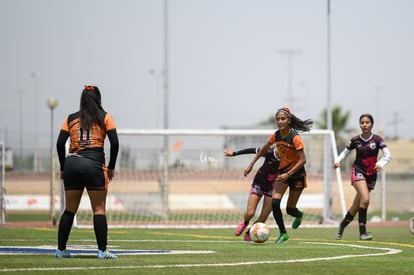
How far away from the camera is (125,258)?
1159 cm

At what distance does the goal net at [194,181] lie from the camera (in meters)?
28.8

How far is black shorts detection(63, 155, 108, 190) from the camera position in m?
11.6

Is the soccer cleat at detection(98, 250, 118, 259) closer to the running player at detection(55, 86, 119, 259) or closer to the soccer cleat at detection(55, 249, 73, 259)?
the running player at detection(55, 86, 119, 259)

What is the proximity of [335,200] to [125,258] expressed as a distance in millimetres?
30168

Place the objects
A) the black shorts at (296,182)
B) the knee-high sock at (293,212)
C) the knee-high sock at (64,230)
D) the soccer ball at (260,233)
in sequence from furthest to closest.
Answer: the knee-high sock at (293,212), the black shorts at (296,182), the soccer ball at (260,233), the knee-high sock at (64,230)

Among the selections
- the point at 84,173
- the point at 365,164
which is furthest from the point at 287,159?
the point at 84,173

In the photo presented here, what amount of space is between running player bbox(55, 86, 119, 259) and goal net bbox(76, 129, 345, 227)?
603 inches

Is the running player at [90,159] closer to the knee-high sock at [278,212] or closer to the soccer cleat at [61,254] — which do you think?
the soccer cleat at [61,254]

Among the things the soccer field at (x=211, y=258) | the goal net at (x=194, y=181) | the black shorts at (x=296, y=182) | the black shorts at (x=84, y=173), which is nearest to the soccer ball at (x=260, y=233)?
the soccer field at (x=211, y=258)

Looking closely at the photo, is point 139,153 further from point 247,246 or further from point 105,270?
point 105,270

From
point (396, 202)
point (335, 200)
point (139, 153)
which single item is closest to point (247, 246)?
point (139, 153)

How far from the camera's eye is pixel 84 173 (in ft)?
38.1

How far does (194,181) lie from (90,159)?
2084 centimetres

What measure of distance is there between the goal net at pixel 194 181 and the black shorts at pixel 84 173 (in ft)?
50.6
